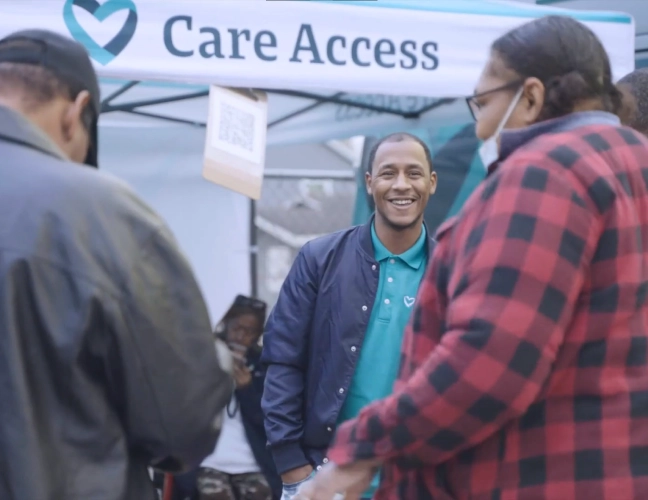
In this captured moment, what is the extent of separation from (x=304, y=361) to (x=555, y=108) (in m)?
1.59

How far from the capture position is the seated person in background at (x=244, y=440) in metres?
4.78

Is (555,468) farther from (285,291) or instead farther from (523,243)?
(285,291)

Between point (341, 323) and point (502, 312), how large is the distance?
Answer: 1.42m

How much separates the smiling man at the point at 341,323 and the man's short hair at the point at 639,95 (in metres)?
0.77

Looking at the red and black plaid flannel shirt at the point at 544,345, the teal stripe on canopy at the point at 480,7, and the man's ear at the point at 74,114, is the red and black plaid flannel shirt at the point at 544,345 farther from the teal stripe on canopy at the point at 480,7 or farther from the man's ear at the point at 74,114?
the teal stripe on canopy at the point at 480,7

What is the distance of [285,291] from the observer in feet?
10.3

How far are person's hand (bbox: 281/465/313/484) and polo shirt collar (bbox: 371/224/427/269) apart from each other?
732 millimetres

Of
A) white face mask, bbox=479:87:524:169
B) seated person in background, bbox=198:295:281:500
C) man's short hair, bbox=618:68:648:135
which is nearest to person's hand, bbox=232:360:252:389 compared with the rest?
seated person in background, bbox=198:295:281:500

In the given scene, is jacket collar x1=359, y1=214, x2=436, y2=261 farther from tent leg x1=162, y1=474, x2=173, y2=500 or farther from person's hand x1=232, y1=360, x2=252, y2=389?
tent leg x1=162, y1=474, x2=173, y2=500

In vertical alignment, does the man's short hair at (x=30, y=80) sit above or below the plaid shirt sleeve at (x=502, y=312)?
above

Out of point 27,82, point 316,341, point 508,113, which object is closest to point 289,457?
point 316,341

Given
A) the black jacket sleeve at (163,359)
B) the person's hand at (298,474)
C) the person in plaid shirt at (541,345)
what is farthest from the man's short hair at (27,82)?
the person's hand at (298,474)

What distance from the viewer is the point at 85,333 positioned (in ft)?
4.70

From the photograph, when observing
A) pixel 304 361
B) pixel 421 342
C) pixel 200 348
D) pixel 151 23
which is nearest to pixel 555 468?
pixel 421 342
